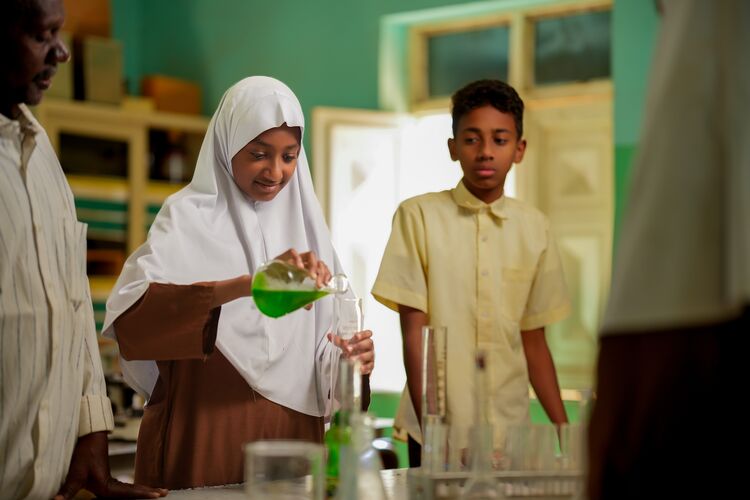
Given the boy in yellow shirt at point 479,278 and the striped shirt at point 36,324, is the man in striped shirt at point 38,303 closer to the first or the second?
the striped shirt at point 36,324

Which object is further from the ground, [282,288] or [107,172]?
[107,172]

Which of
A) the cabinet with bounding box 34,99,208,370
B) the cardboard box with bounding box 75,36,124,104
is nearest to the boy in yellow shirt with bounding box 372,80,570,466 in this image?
the cabinet with bounding box 34,99,208,370

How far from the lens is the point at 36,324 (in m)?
1.45

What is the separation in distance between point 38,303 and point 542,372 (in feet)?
4.15

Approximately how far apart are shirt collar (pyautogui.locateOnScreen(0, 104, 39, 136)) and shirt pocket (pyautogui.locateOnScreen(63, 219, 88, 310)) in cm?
15

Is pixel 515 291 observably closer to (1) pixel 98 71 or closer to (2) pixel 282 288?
(2) pixel 282 288

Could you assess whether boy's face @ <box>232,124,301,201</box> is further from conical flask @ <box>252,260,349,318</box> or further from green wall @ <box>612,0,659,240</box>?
green wall @ <box>612,0,659,240</box>

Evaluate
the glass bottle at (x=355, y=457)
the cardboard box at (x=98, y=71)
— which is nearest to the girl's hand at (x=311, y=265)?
the glass bottle at (x=355, y=457)

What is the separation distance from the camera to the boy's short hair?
7.59 ft

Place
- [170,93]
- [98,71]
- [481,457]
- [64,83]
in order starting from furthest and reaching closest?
1. [170,93]
2. [98,71]
3. [64,83]
4. [481,457]

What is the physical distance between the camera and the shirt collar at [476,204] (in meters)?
2.36

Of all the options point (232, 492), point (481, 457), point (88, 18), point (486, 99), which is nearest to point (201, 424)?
point (232, 492)

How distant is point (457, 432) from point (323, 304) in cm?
74

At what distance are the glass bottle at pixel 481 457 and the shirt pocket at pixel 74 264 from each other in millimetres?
631
